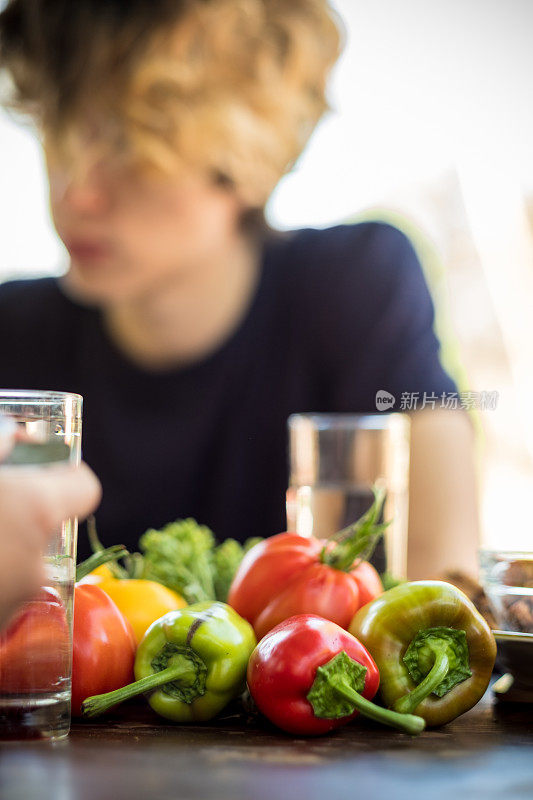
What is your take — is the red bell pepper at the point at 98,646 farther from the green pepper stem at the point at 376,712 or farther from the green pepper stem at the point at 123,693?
the green pepper stem at the point at 376,712

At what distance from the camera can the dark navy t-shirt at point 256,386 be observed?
5.47 ft

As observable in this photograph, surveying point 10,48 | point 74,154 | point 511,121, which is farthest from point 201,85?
point 511,121

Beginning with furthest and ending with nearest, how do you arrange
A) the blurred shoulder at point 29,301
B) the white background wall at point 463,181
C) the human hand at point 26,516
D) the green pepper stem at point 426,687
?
the white background wall at point 463,181 < the blurred shoulder at point 29,301 < the green pepper stem at point 426,687 < the human hand at point 26,516

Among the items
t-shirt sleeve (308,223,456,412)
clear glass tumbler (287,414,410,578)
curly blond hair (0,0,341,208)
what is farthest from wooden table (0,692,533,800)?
curly blond hair (0,0,341,208)

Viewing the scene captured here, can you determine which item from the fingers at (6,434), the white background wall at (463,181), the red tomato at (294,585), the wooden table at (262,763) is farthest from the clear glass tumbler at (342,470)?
the white background wall at (463,181)

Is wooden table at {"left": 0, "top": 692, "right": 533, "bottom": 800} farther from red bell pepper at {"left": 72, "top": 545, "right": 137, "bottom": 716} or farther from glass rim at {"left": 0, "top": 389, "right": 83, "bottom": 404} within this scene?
glass rim at {"left": 0, "top": 389, "right": 83, "bottom": 404}

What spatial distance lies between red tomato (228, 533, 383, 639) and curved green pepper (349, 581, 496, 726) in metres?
0.04

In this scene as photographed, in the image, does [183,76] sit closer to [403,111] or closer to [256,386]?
[256,386]

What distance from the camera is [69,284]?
199 centimetres

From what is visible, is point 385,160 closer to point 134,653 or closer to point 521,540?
point 521,540

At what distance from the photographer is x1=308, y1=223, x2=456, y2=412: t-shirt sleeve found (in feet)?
5.11

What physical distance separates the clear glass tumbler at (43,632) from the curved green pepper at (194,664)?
0.04 m

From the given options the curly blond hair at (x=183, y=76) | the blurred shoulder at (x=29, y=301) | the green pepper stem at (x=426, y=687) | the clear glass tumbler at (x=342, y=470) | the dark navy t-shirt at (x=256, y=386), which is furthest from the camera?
the blurred shoulder at (x=29, y=301)

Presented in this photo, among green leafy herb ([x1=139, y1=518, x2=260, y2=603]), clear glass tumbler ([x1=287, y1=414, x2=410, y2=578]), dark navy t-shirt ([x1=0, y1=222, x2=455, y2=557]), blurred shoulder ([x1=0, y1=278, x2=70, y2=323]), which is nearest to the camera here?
green leafy herb ([x1=139, y1=518, x2=260, y2=603])
